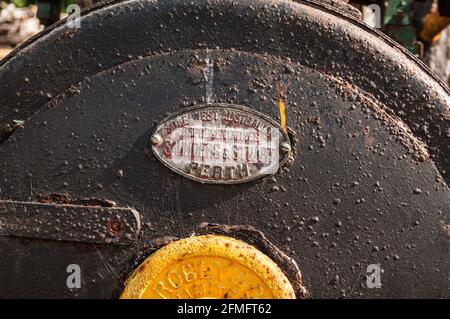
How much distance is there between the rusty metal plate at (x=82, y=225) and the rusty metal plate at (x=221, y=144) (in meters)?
0.20

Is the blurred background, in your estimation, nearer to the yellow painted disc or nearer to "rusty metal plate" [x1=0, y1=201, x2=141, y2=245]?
"rusty metal plate" [x1=0, y1=201, x2=141, y2=245]

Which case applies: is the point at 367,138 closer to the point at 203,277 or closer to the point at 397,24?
the point at 203,277

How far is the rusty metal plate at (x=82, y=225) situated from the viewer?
5.12 feet

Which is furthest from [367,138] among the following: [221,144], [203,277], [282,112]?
[203,277]

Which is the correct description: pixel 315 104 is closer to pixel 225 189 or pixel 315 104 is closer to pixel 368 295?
pixel 225 189

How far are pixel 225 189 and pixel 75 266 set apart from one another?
0.48 metres

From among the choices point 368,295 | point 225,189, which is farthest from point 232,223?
point 368,295

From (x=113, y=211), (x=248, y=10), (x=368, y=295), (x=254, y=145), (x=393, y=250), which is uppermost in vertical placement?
(x=248, y=10)

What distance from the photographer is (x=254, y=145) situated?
155cm

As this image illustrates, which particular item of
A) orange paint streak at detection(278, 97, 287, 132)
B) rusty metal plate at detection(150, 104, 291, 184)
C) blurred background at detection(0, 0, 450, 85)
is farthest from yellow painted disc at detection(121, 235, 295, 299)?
blurred background at detection(0, 0, 450, 85)

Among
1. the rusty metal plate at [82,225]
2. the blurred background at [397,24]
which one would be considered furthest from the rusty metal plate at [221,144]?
the blurred background at [397,24]

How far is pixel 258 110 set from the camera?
1.56m

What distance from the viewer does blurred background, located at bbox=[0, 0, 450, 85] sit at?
9.88 feet

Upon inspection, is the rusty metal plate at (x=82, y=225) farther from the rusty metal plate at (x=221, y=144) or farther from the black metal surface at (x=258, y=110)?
the rusty metal plate at (x=221, y=144)
